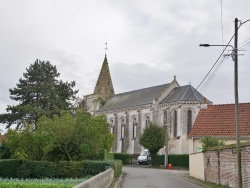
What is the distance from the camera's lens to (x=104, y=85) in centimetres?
8950

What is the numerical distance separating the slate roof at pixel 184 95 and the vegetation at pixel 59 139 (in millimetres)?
31560

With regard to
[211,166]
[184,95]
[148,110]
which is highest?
[184,95]

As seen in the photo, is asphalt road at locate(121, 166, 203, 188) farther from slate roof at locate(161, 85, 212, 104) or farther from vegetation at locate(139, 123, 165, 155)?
slate roof at locate(161, 85, 212, 104)

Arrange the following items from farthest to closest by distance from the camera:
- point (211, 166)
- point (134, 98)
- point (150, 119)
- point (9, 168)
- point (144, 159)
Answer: point (134, 98) → point (150, 119) → point (144, 159) → point (9, 168) → point (211, 166)

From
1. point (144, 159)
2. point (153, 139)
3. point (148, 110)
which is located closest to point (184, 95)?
point (148, 110)

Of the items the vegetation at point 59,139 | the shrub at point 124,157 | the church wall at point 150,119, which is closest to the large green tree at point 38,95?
the shrub at point 124,157

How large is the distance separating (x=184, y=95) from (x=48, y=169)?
39.1 metres

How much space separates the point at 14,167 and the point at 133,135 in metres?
46.1

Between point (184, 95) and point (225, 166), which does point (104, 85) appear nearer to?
point (184, 95)

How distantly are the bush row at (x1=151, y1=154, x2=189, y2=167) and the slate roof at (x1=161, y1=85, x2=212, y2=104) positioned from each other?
12981 millimetres

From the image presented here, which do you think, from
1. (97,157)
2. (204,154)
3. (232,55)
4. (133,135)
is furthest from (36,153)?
(133,135)

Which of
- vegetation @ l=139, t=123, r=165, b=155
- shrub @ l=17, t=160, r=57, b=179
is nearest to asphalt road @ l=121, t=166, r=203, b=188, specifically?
shrub @ l=17, t=160, r=57, b=179

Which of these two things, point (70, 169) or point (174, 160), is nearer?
point (70, 169)

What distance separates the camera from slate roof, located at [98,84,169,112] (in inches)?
2744
